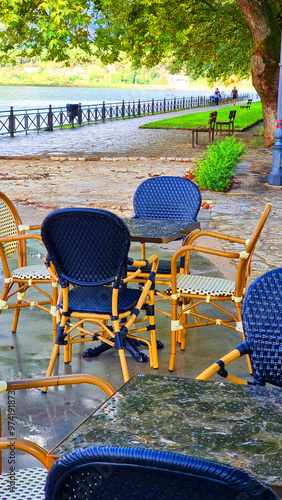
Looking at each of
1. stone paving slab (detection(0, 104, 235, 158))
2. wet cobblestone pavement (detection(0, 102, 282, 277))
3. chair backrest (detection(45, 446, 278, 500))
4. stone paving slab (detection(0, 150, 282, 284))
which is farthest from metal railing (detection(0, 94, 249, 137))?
chair backrest (detection(45, 446, 278, 500))

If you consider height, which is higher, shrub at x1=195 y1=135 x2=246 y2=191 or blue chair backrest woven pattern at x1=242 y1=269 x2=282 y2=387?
blue chair backrest woven pattern at x1=242 y1=269 x2=282 y2=387

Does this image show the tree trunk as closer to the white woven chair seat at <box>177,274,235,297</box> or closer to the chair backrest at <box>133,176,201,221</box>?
the chair backrest at <box>133,176,201,221</box>

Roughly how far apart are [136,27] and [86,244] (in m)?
19.1

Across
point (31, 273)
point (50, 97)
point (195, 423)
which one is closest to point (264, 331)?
point (195, 423)

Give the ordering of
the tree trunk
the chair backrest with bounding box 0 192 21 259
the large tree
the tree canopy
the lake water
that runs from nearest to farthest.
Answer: the chair backrest with bounding box 0 192 21 259 → the tree canopy → the large tree → the tree trunk → the lake water

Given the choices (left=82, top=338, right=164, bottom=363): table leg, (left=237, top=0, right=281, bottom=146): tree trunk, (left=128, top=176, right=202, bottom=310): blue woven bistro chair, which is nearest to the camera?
(left=82, top=338, right=164, bottom=363): table leg

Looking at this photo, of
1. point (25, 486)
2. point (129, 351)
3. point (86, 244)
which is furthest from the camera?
point (129, 351)

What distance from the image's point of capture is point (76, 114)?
31500 millimetres

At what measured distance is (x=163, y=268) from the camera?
4883mm

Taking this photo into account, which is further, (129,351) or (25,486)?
(129,351)

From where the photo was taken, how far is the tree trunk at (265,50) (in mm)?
20078

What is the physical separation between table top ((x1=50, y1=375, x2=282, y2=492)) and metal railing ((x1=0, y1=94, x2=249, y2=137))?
24.0 m

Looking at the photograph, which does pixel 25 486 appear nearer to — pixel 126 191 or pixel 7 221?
pixel 7 221

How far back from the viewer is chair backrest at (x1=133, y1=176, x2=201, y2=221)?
5.39m
